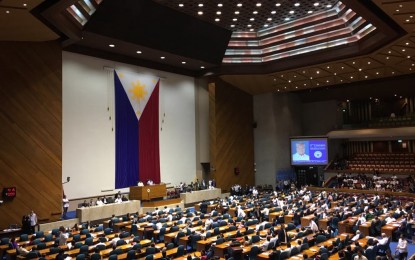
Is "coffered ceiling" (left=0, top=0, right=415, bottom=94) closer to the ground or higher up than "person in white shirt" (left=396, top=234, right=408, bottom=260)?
higher up

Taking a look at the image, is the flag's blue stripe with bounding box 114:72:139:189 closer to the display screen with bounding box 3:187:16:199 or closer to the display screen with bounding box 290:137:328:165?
the display screen with bounding box 3:187:16:199

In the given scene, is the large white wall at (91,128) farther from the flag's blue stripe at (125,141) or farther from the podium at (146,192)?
the podium at (146,192)

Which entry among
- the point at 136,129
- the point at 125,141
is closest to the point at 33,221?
the point at 125,141

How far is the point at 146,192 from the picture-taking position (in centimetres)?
2436

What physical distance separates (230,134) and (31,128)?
17.0 metres

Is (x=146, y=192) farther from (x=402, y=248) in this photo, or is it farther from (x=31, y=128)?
(x=402, y=248)

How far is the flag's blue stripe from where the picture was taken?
2505cm

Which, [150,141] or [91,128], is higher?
[91,128]

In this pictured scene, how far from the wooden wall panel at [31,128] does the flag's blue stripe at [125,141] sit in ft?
16.6

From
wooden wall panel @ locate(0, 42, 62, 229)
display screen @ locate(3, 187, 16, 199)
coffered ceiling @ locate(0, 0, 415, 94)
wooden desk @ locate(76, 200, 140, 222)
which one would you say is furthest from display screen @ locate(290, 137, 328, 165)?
display screen @ locate(3, 187, 16, 199)

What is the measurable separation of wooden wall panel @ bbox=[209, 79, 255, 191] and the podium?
249 inches

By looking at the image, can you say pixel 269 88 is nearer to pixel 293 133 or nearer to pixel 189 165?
pixel 293 133

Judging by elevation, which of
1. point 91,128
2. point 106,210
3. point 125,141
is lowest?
point 106,210

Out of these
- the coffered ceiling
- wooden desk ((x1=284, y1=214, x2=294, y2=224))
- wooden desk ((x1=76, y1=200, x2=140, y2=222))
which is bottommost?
wooden desk ((x1=284, y1=214, x2=294, y2=224))
